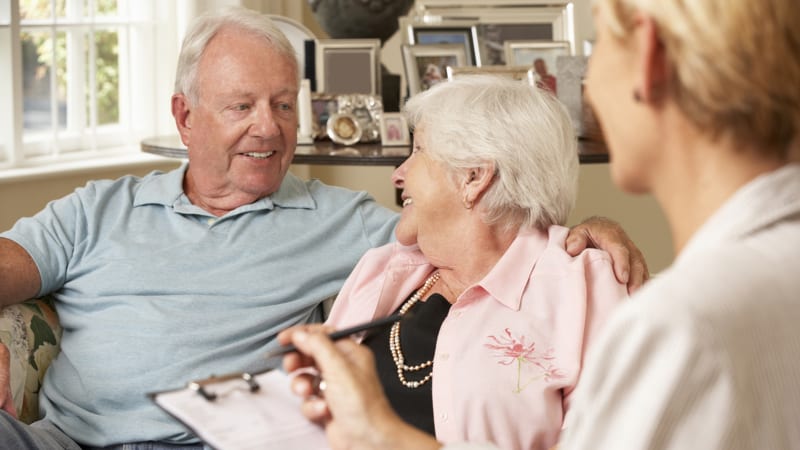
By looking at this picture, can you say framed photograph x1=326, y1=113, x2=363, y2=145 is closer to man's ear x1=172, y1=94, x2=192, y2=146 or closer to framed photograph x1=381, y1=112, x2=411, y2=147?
framed photograph x1=381, y1=112, x2=411, y2=147

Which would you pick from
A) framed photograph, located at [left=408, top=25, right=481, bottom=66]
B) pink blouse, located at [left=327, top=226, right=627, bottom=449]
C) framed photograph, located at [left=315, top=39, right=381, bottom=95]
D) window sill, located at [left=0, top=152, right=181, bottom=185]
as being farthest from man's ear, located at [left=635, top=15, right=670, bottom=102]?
window sill, located at [left=0, top=152, right=181, bottom=185]

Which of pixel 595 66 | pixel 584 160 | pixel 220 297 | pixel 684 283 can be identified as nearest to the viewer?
pixel 684 283

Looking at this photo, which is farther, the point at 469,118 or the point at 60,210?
the point at 60,210

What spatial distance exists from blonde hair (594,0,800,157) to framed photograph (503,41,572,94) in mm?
2841

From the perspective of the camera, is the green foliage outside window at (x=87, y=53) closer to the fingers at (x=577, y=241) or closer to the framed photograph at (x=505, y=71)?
the framed photograph at (x=505, y=71)

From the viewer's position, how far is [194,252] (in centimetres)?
236

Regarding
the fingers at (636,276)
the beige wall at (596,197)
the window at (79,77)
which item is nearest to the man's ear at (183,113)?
the fingers at (636,276)

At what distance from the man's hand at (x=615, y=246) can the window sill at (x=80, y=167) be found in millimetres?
2545

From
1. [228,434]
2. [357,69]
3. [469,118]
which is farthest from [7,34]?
[228,434]

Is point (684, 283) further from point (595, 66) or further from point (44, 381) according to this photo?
point (44, 381)

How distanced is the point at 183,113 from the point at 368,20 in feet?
4.76

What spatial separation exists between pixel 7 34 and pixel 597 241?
2.73 metres

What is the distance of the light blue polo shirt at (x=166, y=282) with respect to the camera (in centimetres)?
225

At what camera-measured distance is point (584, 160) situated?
296 centimetres
